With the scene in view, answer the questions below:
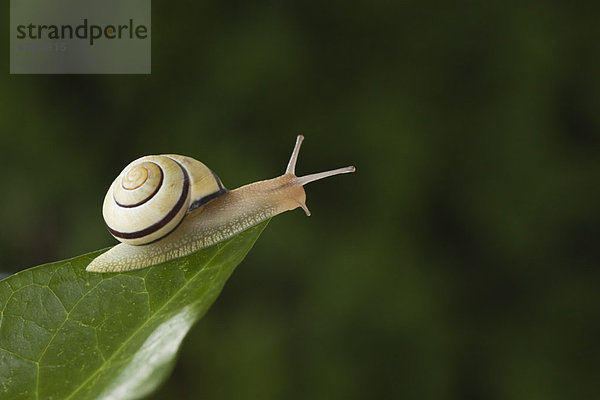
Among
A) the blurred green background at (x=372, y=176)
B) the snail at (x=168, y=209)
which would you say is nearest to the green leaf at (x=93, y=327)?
the snail at (x=168, y=209)

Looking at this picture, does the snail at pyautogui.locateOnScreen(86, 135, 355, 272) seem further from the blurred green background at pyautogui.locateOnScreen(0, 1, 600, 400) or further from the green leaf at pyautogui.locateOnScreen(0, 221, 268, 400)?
the blurred green background at pyautogui.locateOnScreen(0, 1, 600, 400)

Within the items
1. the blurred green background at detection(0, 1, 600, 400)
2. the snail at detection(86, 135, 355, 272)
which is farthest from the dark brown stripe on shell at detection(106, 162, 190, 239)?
the blurred green background at detection(0, 1, 600, 400)

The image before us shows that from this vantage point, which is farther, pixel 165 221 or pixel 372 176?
pixel 372 176

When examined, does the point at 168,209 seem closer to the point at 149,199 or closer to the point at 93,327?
the point at 149,199

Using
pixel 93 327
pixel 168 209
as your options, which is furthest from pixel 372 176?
pixel 93 327

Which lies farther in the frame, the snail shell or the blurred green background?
the blurred green background

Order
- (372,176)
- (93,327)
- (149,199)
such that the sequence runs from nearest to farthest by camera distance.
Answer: (93,327) < (149,199) < (372,176)
